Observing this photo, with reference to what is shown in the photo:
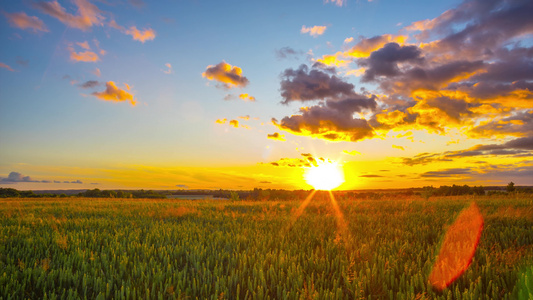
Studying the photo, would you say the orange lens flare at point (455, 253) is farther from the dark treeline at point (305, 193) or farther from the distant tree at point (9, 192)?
the distant tree at point (9, 192)

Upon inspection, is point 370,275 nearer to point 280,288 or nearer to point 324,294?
point 324,294

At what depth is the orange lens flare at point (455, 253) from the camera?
407cm

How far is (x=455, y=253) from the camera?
5.17 meters

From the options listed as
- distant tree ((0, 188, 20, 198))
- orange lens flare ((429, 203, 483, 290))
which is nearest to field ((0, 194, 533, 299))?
orange lens flare ((429, 203, 483, 290))

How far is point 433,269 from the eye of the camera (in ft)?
14.2

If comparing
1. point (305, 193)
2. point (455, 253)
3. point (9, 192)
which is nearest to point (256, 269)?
point (455, 253)

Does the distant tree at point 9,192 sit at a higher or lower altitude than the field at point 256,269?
lower

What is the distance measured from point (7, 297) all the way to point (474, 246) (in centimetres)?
776

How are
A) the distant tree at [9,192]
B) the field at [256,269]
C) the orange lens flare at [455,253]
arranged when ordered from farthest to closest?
the distant tree at [9,192] < the orange lens flare at [455,253] < the field at [256,269]

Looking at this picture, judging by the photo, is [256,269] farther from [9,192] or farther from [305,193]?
[9,192]

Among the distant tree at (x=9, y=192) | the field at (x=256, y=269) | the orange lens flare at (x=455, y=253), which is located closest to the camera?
the field at (x=256, y=269)

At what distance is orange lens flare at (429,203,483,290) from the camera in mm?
4069

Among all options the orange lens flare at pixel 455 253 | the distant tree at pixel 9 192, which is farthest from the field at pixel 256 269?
the distant tree at pixel 9 192

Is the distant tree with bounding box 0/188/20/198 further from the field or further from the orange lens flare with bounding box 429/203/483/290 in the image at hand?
the orange lens flare with bounding box 429/203/483/290
